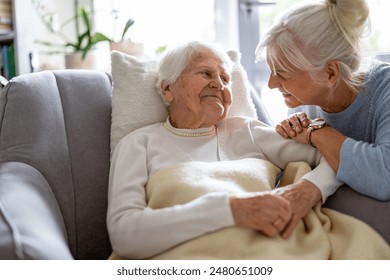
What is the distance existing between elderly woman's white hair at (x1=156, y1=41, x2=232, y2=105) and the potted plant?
3.80 ft

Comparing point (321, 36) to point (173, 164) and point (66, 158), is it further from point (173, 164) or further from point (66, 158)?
point (66, 158)

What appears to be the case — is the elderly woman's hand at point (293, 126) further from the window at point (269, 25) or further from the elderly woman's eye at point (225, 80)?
the window at point (269, 25)

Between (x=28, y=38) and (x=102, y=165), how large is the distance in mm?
1539

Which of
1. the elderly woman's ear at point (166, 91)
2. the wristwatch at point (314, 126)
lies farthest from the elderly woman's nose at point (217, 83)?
the wristwatch at point (314, 126)

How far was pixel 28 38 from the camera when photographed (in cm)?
287

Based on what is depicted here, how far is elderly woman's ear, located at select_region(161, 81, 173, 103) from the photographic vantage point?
1.58 meters

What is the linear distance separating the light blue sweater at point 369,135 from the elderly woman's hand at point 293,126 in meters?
0.10

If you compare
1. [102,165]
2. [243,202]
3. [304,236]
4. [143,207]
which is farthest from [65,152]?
[304,236]

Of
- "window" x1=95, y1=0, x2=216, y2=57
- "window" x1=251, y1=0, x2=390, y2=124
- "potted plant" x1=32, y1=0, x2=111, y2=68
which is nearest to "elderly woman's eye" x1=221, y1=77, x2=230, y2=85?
"window" x1=251, y1=0, x2=390, y2=124

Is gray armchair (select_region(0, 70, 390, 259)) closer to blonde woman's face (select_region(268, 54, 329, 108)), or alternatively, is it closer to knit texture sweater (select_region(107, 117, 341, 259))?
knit texture sweater (select_region(107, 117, 341, 259))

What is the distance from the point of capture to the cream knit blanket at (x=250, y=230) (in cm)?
122

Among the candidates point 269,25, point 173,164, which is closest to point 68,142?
point 173,164

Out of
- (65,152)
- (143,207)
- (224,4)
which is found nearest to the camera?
(143,207)
